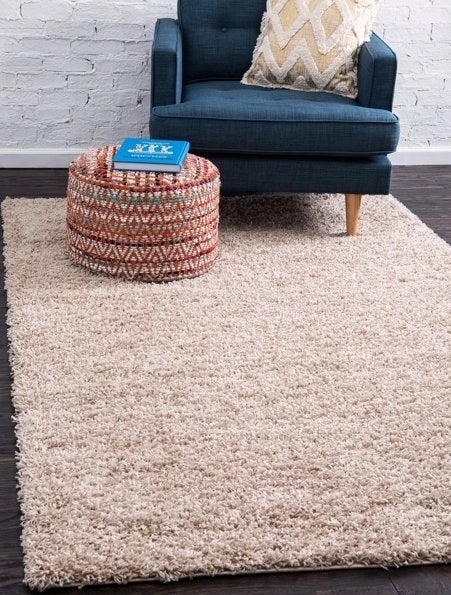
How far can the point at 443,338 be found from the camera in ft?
8.48

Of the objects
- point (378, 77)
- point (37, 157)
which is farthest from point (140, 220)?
point (37, 157)

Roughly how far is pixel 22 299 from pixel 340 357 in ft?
3.21

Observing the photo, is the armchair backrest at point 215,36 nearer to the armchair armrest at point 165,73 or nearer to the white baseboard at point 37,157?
the armchair armrest at point 165,73

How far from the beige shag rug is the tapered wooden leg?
7 cm

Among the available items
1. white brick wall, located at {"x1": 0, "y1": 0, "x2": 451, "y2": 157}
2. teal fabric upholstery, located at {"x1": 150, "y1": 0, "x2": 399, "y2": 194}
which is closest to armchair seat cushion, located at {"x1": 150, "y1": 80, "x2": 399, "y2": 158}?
teal fabric upholstery, located at {"x1": 150, "y1": 0, "x2": 399, "y2": 194}

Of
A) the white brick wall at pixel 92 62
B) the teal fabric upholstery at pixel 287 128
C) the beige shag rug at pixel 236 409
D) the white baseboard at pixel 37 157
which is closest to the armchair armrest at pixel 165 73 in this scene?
the teal fabric upholstery at pixel 287 128

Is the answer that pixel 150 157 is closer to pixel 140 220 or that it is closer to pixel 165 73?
pixel 140 220

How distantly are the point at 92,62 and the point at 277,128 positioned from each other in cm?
120

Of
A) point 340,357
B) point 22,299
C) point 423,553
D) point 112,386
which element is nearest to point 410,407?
point 340,357

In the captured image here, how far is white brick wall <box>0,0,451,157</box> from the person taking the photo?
391 centimetres

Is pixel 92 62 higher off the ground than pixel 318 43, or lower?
lower

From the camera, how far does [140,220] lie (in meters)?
2.82

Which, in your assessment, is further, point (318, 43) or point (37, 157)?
point (37, 157)

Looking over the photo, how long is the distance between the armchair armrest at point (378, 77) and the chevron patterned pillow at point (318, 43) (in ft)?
0.38
